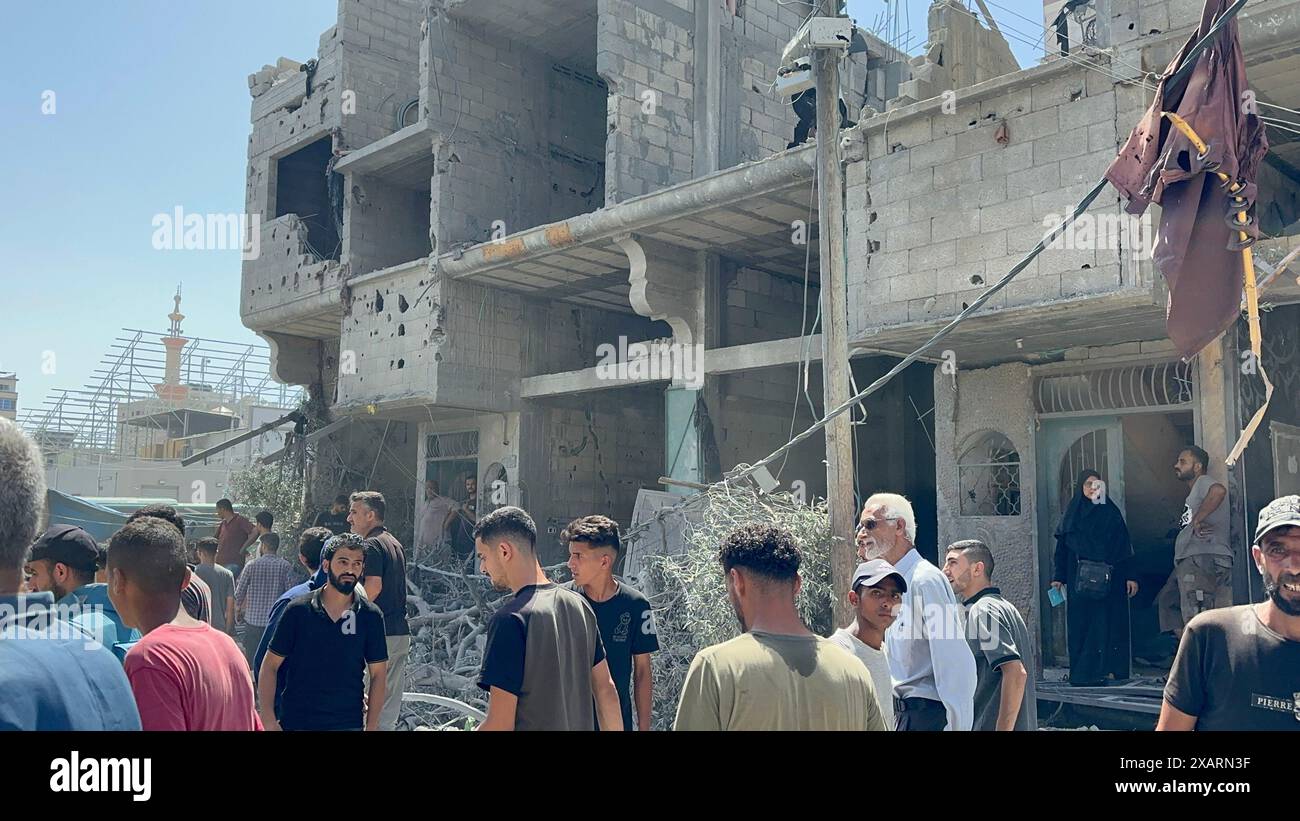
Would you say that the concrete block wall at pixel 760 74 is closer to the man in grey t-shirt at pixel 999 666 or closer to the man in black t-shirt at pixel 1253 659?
the man in grey t-shirt at pixel 999 666

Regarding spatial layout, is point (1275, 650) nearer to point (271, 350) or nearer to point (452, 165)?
point (452, 165)

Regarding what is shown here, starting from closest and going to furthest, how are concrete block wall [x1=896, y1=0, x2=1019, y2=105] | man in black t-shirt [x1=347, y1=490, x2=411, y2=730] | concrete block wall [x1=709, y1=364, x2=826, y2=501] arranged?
man in black t-shirt [x1=347, y1=490, x2=411, y2=730]
concrete block wall [x1=896, y1=0, x2=1019, y2=105]
concrete block wall [x1=709, y1=364, x2=826, y2=501]

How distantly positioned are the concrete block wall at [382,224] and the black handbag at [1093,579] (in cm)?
1104

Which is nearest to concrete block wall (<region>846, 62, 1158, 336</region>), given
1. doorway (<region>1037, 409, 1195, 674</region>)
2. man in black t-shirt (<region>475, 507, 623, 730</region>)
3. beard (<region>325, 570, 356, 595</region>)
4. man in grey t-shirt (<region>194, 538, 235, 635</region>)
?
doorway (<region>1037, 409, 1195, 674</region>)

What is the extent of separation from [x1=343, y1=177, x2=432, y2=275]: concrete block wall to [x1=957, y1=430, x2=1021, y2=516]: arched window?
9.51 metres

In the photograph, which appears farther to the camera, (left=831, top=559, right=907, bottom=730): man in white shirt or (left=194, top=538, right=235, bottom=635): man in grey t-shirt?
(left=194, top=538, right=235, bottom=635): man in grey t-shirt

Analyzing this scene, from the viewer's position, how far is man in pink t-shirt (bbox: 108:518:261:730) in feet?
8.00

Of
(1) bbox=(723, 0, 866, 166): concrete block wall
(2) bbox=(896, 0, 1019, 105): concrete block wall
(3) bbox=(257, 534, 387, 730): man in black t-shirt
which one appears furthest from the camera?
(1) bbox=(723, 0, 866, 166): concrete block wall

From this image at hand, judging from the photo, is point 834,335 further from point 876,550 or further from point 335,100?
point 335,100

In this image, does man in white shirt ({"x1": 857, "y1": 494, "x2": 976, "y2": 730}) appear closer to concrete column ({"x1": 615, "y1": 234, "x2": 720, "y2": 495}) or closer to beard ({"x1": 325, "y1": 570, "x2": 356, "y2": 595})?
beard ({"x1": 325, "y1": 570, "x2": 356, "y2": 595})

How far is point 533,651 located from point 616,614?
115 centimetres

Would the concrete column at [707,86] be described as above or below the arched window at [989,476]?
above

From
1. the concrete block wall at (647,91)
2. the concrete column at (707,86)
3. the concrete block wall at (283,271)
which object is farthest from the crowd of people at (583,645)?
the concrete block wall at (283,271)

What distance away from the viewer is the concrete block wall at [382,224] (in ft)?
48.7
